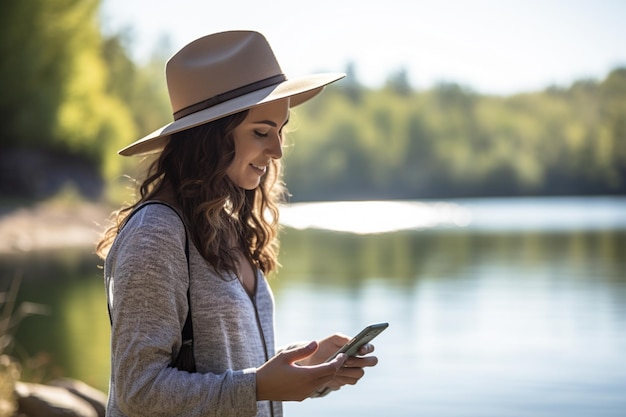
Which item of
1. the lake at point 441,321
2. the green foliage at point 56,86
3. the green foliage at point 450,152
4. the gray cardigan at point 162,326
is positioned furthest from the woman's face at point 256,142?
the green foliage at point 450,152

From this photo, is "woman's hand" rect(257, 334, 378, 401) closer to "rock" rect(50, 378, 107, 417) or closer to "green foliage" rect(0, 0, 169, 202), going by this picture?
"rock" rect(50, 378, 107, 417)

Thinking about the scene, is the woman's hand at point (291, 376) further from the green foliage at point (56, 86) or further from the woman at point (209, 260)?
the green foliage at point (56, 86)

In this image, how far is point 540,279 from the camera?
502 inches

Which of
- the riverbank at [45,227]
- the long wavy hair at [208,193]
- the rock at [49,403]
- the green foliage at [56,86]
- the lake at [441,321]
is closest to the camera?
the long wavy hair at [208,193]

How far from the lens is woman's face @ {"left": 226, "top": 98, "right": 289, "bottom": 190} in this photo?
1600 millimetres

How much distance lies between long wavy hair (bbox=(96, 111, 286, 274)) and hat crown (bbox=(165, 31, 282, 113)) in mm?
55

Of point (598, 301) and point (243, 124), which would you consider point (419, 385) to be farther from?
point (243, 124)

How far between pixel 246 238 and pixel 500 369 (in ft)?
19.1

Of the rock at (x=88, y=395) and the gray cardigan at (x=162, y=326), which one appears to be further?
the rock at (x=88, y=395)

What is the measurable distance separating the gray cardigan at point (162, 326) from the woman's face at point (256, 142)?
18 centimetres

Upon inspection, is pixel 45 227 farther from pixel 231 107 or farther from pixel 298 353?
pixel 298 353

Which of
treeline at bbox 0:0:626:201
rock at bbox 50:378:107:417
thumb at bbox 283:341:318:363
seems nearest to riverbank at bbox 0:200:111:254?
rock at bbox 50:378:107:417

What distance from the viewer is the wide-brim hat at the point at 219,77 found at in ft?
5.24

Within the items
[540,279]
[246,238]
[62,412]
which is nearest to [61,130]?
[540,279]
